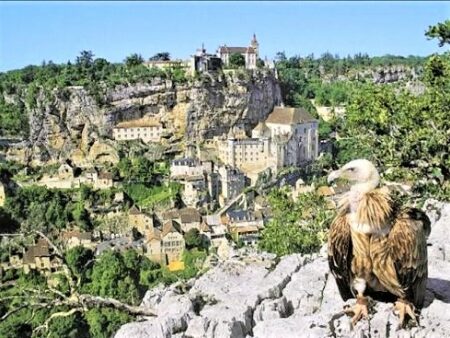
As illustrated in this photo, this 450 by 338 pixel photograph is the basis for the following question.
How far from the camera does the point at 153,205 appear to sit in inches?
1249

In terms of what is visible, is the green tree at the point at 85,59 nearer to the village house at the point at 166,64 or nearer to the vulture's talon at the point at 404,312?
the village house at the point at 166,64

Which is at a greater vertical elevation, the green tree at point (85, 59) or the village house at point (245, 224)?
the green tree at point (85, 59)

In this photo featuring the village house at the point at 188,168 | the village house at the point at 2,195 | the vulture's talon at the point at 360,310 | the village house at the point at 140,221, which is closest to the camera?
the vulture's talon at the point at 360,310

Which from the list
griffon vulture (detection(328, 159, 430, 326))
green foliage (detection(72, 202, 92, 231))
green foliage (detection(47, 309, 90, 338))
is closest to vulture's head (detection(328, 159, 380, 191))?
griffon vulture (detection(328, 159, 430, 326))

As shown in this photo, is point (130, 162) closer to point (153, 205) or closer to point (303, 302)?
point (153, 205)

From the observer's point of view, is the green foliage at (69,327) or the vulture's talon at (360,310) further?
the green foliage at (69,327)

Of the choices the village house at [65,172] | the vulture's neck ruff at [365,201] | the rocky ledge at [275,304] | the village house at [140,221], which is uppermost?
the vulture's neck ruff at [365,201]

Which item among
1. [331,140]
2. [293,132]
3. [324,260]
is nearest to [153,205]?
[293,132]

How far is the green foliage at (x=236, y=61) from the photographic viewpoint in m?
44.3

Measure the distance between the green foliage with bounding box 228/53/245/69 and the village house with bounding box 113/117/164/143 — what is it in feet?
29.3

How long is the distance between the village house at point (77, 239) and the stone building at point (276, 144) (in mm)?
11394

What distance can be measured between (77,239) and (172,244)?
162 inches

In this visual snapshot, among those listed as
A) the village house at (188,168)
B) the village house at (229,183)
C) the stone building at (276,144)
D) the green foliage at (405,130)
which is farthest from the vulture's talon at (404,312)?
the stone building at (276,144)

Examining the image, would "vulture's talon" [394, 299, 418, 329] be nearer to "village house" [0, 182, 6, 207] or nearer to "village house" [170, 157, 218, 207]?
"village house" [170, 157, 218, 207]
